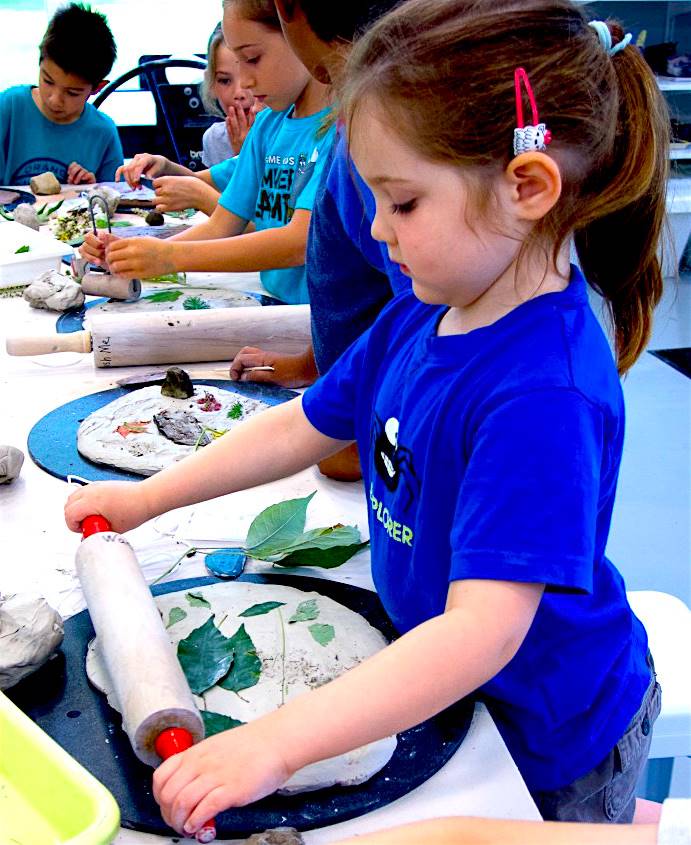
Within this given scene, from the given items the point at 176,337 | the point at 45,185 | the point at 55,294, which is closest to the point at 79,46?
the point at 45,185

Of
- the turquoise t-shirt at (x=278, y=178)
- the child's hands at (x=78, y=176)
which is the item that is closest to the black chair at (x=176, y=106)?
the child's hands at (x=78, y=176)

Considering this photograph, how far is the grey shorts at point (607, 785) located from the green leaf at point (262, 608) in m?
0.31

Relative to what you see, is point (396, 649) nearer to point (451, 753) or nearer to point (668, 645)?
point (451, 753)

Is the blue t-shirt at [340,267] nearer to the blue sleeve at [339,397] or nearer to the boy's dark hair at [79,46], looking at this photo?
the blue sleeve at [339,397]

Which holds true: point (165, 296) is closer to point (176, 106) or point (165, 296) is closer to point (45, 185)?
point (45, 185)

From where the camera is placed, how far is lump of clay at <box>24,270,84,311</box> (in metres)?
1.94

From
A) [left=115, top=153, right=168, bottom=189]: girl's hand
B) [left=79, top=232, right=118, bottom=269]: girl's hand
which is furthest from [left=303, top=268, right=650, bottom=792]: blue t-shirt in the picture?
[left=115, top=153, right=168, bottom=189]: girl's hand

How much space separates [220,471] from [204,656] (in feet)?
0.82

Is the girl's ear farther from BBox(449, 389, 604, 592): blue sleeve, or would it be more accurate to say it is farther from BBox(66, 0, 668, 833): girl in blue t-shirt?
BBox(449, 389, 604, 592): blue sleeve

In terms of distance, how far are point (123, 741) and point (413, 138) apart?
546mm

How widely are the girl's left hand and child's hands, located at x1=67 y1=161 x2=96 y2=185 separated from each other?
176 centimetres

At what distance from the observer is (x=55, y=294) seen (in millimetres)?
1949

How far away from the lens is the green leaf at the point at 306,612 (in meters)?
0.95

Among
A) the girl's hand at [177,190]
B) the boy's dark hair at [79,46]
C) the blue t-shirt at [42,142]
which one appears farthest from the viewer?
the blue t-shirt at [42,142]
